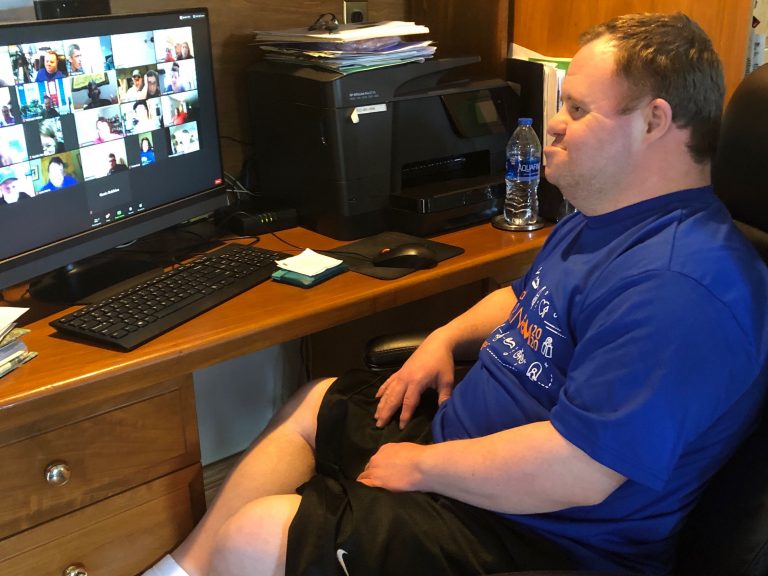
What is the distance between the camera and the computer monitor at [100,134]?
4.19 ft

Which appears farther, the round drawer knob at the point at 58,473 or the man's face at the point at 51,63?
the man's face at the point at 51,63

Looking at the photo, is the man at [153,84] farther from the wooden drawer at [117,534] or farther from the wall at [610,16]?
the wall at [610,16]

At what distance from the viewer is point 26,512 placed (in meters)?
1.17

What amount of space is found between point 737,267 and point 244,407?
60.5 inches

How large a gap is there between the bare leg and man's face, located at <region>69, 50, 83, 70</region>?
685 mm

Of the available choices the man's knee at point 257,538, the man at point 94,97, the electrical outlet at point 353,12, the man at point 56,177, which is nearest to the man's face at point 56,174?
the man at point 56,177

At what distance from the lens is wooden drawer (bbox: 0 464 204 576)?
3.92ft

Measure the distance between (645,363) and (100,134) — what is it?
39.3 inches

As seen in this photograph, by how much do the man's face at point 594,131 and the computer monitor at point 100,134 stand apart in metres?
0.77

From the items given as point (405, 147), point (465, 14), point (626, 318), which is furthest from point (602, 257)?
point (465, 14)

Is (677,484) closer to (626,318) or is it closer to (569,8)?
(626,318)

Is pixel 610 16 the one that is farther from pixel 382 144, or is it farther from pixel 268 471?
pixel 268 471

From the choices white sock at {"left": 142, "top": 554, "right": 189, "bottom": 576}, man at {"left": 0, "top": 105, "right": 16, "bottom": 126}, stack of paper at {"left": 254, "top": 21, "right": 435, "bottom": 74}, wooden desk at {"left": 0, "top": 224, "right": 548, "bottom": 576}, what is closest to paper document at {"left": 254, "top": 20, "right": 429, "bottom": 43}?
stack of paper at {"left": 254, "top": 21, "right": 435, "bottom": 74}

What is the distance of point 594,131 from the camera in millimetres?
1071
